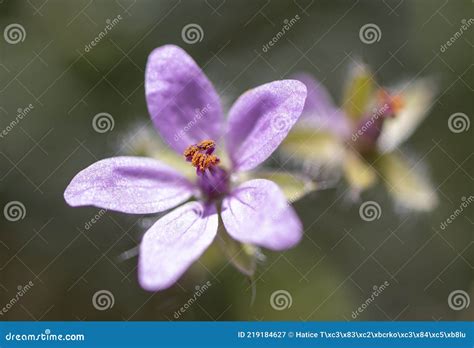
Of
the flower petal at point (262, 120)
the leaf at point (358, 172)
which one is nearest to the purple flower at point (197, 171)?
the flower petal at point (262, 120)

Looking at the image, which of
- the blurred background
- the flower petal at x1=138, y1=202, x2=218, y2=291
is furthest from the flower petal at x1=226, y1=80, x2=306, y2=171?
the blurred background

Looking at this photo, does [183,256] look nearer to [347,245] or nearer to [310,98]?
[310,98]

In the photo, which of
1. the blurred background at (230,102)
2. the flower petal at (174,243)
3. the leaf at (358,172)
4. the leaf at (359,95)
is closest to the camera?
the flower petal at (174,243)

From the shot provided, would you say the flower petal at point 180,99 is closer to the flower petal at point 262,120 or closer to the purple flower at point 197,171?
the purple flower at point 197,171

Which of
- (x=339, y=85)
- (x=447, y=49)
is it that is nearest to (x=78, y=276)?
(x=339, y=85)

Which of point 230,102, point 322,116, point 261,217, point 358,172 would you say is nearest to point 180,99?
point 230,102
